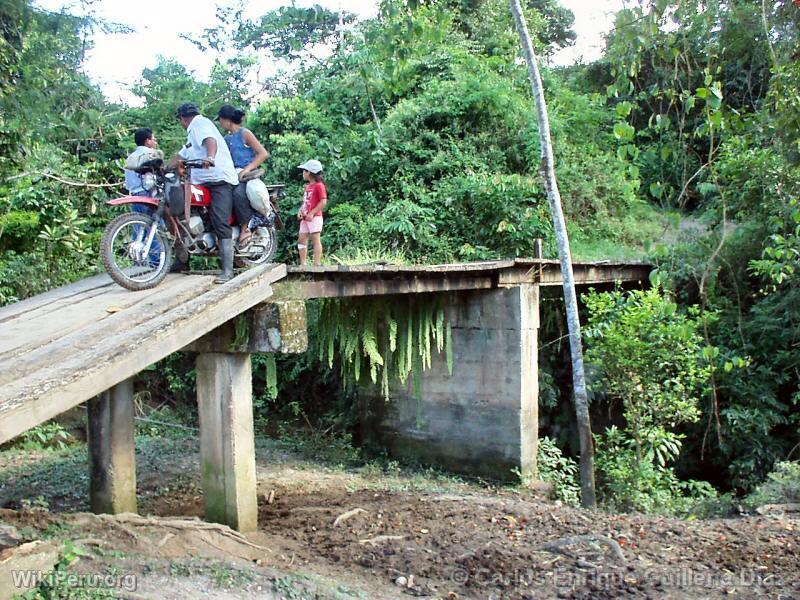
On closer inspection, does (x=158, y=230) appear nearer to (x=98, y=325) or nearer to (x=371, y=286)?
(x=98, y=325)

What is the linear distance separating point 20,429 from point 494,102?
1551cm

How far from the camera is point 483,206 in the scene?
15.7 metres

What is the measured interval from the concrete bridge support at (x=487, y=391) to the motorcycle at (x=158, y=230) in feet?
17.9

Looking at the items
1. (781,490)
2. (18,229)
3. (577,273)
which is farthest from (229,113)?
(781,490)

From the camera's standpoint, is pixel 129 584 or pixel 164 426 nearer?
pixel 129 584

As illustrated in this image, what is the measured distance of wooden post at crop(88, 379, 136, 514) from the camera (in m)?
7.70

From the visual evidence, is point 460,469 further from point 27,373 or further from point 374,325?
point 27,373

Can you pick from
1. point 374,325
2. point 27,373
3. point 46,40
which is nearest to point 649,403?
point 374,325

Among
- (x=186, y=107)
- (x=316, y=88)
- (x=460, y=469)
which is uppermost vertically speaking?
(x=316, y=88)

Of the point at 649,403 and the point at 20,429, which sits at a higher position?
the point at 20,429

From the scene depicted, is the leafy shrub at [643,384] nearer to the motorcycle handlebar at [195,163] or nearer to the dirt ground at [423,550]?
the dirt ground at [423,550]

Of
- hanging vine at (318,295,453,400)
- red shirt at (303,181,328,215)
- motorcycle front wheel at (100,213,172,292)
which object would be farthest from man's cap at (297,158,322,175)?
motorcycle front wheel at (100,213,172,292)

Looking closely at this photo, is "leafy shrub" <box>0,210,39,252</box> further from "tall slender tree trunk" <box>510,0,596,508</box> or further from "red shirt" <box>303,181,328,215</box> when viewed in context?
"tall slender tree trunk" <box>510,0,596,508</box>

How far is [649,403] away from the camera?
11.2 m
